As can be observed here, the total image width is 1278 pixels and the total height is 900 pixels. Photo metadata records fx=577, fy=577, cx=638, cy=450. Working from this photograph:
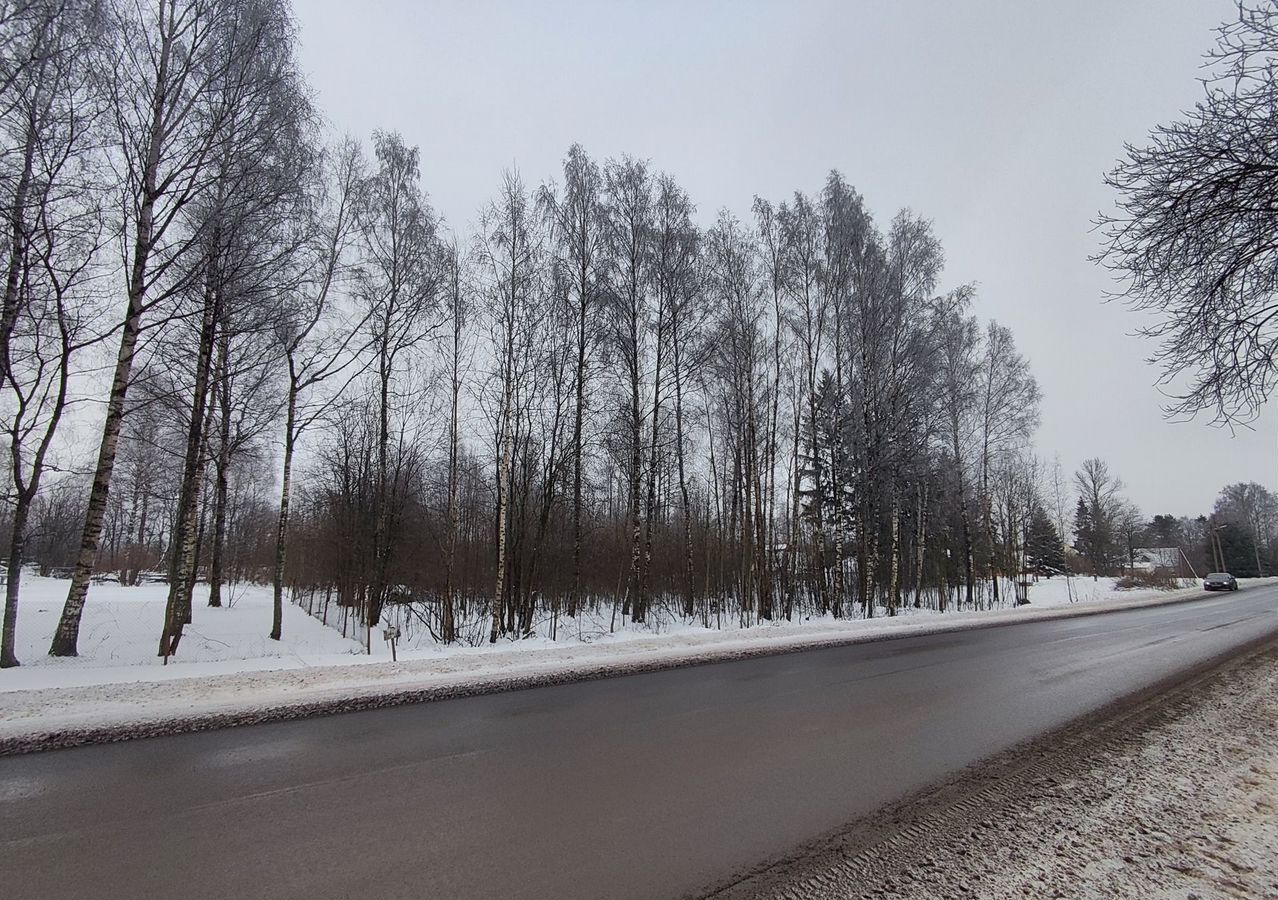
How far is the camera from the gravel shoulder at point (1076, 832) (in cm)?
308

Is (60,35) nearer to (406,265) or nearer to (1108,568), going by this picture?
(406,265)

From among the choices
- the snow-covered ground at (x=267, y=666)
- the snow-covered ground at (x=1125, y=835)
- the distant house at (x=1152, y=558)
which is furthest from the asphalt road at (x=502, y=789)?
the distant house at (x=1152, y=558)

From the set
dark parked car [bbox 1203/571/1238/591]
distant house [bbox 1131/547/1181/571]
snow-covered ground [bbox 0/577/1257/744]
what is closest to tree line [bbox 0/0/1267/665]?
snow-covered ground [bbox 0/577/1257/744]

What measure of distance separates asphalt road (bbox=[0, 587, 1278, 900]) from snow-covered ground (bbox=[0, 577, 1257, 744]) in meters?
1.01

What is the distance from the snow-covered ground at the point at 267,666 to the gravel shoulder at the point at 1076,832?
5.96 metres

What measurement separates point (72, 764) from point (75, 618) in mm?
6281

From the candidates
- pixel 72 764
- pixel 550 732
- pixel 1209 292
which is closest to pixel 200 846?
pixel 72 764

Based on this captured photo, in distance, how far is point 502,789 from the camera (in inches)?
171

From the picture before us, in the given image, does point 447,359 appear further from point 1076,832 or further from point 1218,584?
point 1218,584

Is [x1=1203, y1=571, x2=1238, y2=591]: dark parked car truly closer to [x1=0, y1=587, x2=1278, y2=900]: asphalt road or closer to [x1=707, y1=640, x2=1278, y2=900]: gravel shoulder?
[x1=0, y1=587, x2=1278, y2=900]: asphalt road

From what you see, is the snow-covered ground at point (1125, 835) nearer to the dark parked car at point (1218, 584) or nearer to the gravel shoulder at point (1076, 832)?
the gravel shoulder at point (1076, 832)

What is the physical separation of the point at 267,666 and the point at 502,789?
7.63 meters

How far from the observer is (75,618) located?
9375 millimetres

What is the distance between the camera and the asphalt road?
3.16 meters
